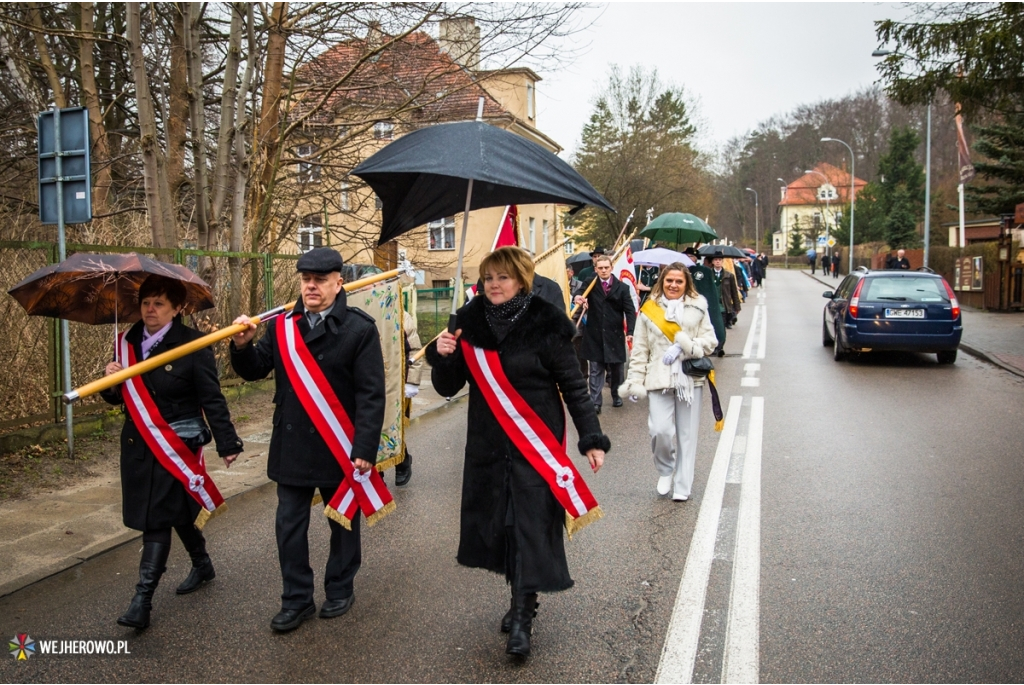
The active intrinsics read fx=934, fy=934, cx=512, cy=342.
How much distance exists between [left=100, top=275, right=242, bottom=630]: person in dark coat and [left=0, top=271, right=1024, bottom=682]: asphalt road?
0.46m

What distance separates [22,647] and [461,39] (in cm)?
1010

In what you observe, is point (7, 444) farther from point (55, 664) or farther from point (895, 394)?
point (895, 394)

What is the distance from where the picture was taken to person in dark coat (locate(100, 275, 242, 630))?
451cm

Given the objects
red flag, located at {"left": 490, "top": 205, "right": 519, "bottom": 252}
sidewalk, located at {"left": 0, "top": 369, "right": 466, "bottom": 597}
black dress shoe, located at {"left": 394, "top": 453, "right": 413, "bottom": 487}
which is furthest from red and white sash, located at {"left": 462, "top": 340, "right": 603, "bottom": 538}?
black dress shoe, located at {"left": 394, "top": 453, "right": 413, "bottom": 487}

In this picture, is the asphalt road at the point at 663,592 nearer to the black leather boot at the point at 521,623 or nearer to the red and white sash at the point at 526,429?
the black leather boot at the point at 521,623

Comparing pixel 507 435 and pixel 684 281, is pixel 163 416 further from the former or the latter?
pixel 684 281

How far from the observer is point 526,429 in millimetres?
4133

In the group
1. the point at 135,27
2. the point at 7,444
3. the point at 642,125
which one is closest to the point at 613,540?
the point at 7,444

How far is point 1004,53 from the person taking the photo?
43.9ft

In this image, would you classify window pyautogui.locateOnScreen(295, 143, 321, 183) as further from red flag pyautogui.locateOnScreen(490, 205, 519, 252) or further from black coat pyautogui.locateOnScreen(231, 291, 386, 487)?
black coat pyautogui.locateOnScreen(231, 291, 386, 487)

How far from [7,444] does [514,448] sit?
5.48m

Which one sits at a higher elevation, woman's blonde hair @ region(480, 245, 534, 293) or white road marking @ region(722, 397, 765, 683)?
woman's blonde hair @ region(480, 245, 534, 293)

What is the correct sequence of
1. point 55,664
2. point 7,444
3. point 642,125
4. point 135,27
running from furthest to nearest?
point 642,125 < point 135,27 < point 7,444 < point 55,664

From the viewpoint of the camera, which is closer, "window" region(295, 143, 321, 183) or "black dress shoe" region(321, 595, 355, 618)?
"black dress shoe" region(321, 595, 355, 618)
